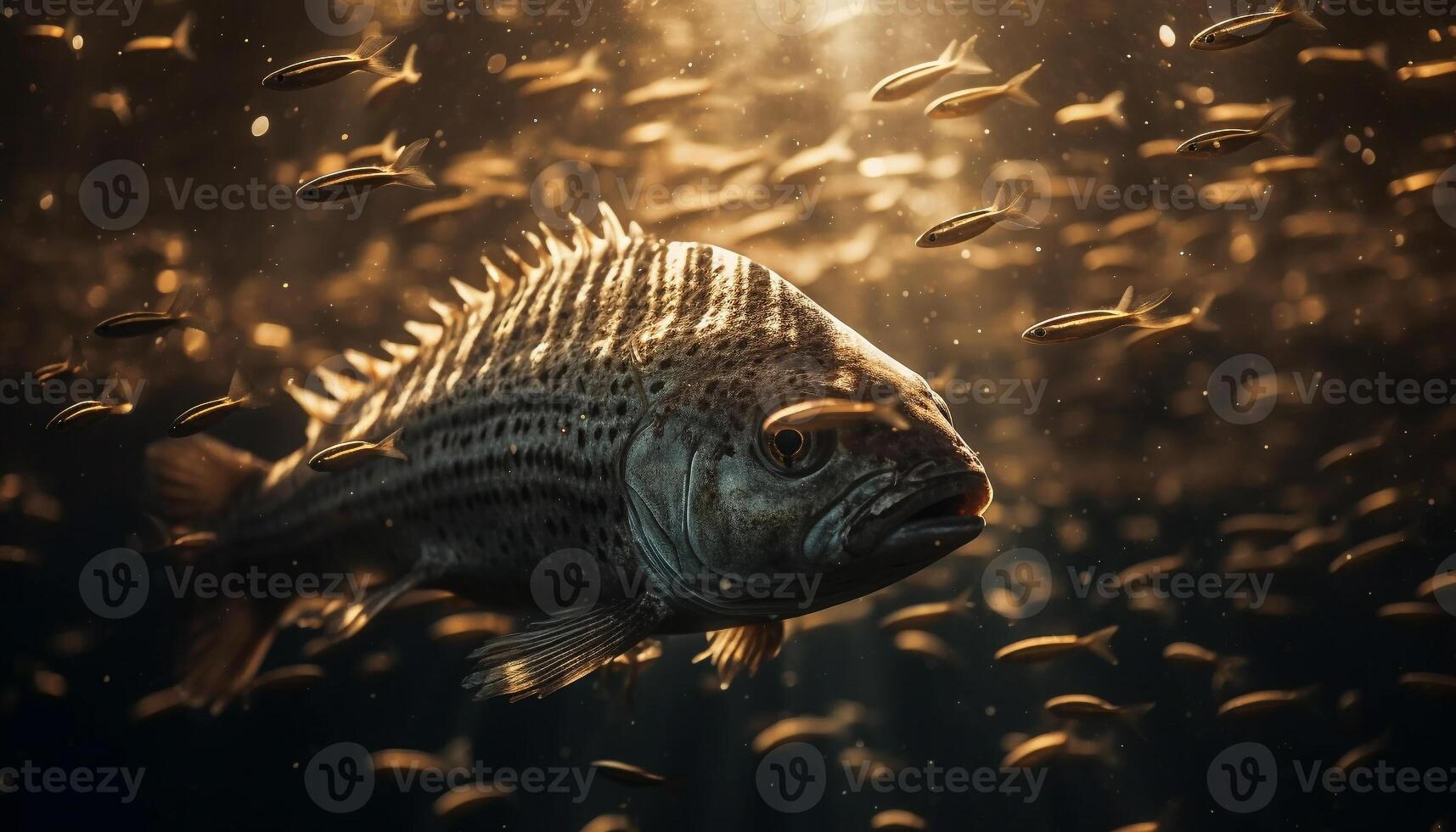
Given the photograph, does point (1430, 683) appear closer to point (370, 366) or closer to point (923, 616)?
point (923, 616)

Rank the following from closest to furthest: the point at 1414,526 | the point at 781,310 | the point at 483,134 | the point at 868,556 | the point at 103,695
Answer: the point at 868,556, the point at 781,310, the point at 483,134, the point at 103,695, the point at 1414,526

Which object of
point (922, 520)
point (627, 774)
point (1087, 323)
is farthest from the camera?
point (627, 774)

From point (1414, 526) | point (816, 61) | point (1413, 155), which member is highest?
point (816, 61)

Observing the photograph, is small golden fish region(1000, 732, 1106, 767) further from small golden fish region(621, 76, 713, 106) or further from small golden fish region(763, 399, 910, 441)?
small golden fish region(621, 76, 713, 106)

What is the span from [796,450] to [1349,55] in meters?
8.88

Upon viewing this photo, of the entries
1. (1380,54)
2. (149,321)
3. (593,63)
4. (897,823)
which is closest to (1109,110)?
(1380,54)

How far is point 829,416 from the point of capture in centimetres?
277

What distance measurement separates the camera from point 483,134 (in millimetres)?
7691

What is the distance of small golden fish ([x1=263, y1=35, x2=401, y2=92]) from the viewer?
410 centimetres

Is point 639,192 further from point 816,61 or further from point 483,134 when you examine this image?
point 816,61

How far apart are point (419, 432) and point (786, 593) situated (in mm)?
2172

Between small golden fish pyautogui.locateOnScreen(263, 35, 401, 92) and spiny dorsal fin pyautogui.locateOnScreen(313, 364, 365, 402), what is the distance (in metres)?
1.68

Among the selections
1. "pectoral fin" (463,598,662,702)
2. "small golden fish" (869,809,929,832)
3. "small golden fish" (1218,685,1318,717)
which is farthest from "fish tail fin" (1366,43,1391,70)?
"pectoral fin" (463,598,662,702)

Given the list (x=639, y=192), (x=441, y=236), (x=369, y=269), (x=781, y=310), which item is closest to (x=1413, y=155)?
(x=639, y=192)
